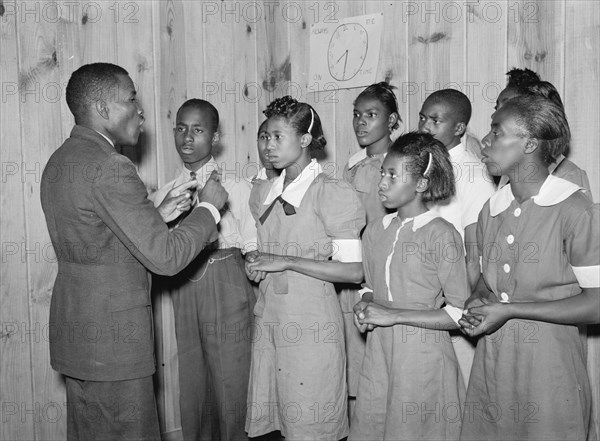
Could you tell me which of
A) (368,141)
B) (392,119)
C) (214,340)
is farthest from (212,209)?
(392,119)

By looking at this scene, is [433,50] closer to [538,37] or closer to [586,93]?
[538,37]

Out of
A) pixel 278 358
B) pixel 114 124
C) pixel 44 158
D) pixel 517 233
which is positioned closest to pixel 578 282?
pixel 517 233

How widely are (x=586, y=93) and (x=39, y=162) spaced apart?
7.13ft

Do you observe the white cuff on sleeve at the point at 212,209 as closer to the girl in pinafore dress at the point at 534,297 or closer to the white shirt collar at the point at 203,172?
the white shirt collar at the point at 203,172

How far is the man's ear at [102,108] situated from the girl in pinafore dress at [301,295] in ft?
1.87

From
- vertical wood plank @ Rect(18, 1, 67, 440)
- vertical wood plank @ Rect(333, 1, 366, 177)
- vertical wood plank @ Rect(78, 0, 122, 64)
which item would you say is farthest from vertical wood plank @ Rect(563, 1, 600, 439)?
vertical wood plank @ Rect(18, 1, 67, 440)

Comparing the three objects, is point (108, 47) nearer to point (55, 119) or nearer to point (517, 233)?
point (55, 119)

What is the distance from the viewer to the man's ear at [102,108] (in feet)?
6.59

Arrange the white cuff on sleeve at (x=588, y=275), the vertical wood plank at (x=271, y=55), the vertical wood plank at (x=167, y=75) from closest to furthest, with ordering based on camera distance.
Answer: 1. the white cuff on sleeve at (x=588, y=275)
2. the vertical wood plank at (x=167, y=75)
3. the vertical wood plank at (x=271, y=55)

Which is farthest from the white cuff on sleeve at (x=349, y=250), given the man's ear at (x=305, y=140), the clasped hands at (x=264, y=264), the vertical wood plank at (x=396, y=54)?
the vertical wood plank at (x=396, y=54)

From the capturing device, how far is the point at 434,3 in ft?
8.70

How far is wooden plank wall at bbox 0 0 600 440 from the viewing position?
2.38m

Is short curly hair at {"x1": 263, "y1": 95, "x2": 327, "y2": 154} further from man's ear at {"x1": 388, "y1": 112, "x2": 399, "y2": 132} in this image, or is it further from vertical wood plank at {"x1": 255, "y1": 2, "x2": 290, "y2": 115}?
vertical wood plank at {"x1": 255, "y1": 2, "x2": 290, "y2": 115}

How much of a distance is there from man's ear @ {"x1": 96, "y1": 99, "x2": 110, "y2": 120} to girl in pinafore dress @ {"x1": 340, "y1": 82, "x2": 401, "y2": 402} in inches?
42.4
